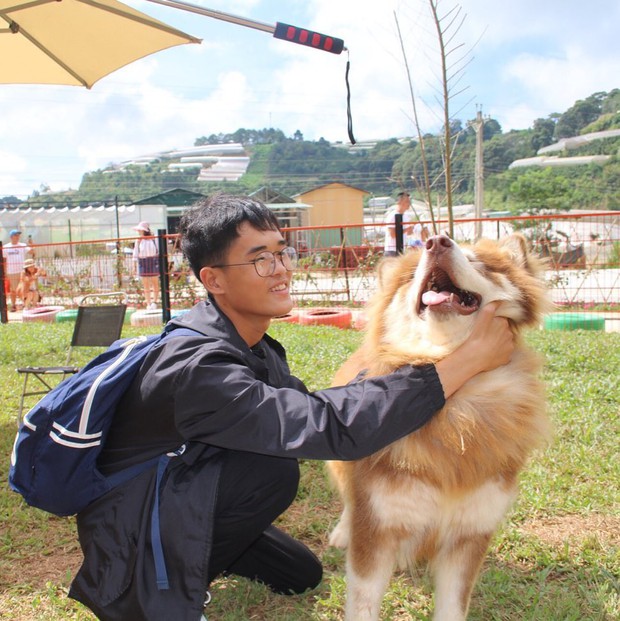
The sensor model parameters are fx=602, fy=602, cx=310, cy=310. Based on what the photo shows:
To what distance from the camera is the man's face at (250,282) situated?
2.08 m

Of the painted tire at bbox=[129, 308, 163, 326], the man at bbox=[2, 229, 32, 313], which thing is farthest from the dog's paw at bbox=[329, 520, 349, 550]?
the man at bbox=[2, 229, 32, 313]

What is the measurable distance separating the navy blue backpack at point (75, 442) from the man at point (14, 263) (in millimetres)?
11925

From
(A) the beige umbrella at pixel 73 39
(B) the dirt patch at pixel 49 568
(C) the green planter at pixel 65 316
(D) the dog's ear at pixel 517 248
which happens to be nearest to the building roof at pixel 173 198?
(C) the green planter at pixel 65 316

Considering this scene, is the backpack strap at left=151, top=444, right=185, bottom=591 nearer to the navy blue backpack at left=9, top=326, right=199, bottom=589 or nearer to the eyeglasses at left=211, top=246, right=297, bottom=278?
the navy blue backpack at left=9, top=326, right=199, bottom=589

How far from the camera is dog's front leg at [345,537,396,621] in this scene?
2.12m

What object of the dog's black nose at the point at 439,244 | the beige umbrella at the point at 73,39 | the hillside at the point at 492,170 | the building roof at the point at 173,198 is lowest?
the dog's black nose at the point at 439,244

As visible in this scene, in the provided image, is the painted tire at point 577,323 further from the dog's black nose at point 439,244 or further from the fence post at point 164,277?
the dog's black nose at point 439,244

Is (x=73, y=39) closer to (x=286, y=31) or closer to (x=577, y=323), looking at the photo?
(x=286, y=31)

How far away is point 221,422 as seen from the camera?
5.84 feet

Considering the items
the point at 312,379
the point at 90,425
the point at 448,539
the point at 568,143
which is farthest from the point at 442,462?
the point at 568,143

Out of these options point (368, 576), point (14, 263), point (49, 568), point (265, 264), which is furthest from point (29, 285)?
point (368, 576)

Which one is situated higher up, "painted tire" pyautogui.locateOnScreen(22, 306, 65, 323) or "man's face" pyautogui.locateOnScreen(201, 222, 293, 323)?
"man's face" pyautogui.locateOnScreen(201, 222, 293, 323)

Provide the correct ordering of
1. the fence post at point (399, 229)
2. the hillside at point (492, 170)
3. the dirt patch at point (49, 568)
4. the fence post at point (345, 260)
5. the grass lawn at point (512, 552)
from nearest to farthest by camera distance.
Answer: the grass lawn at point (512, 552) → the dirt patch at point (49, 568) → the fence post at point (399, 229) → the fence post at point (345, 260) → the hillside at point (492, 170)

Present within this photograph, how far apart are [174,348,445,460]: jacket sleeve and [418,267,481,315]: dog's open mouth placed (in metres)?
0.39
